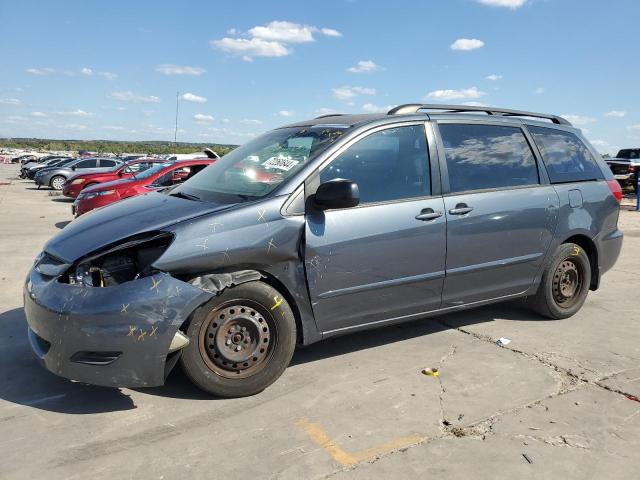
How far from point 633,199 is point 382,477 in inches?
822

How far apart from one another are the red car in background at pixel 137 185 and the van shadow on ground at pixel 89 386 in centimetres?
636

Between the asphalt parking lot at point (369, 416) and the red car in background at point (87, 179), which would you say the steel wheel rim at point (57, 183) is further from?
the asphalt parking lot at point (369, 416)

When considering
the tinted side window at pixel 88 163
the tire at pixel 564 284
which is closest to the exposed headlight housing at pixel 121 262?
the tire at pixel 564 284

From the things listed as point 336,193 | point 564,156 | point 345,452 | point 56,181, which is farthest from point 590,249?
point 56,181

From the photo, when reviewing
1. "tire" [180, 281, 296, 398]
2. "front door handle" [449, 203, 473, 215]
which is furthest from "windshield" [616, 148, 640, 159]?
"tire" [180, 281, 296, 398]

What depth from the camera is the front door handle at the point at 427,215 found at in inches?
153

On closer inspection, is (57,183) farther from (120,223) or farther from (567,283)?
(567,283)

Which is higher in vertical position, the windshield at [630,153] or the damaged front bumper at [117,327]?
the windshield at [630,153]

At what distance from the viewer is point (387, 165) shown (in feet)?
12.9

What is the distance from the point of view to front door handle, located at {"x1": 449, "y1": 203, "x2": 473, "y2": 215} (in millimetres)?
4050

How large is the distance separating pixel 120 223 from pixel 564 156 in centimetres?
398

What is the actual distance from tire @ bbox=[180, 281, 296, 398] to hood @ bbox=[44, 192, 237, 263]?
591 millimetres

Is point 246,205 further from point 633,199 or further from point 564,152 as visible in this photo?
point 633,199

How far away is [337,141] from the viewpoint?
376 centimetres
